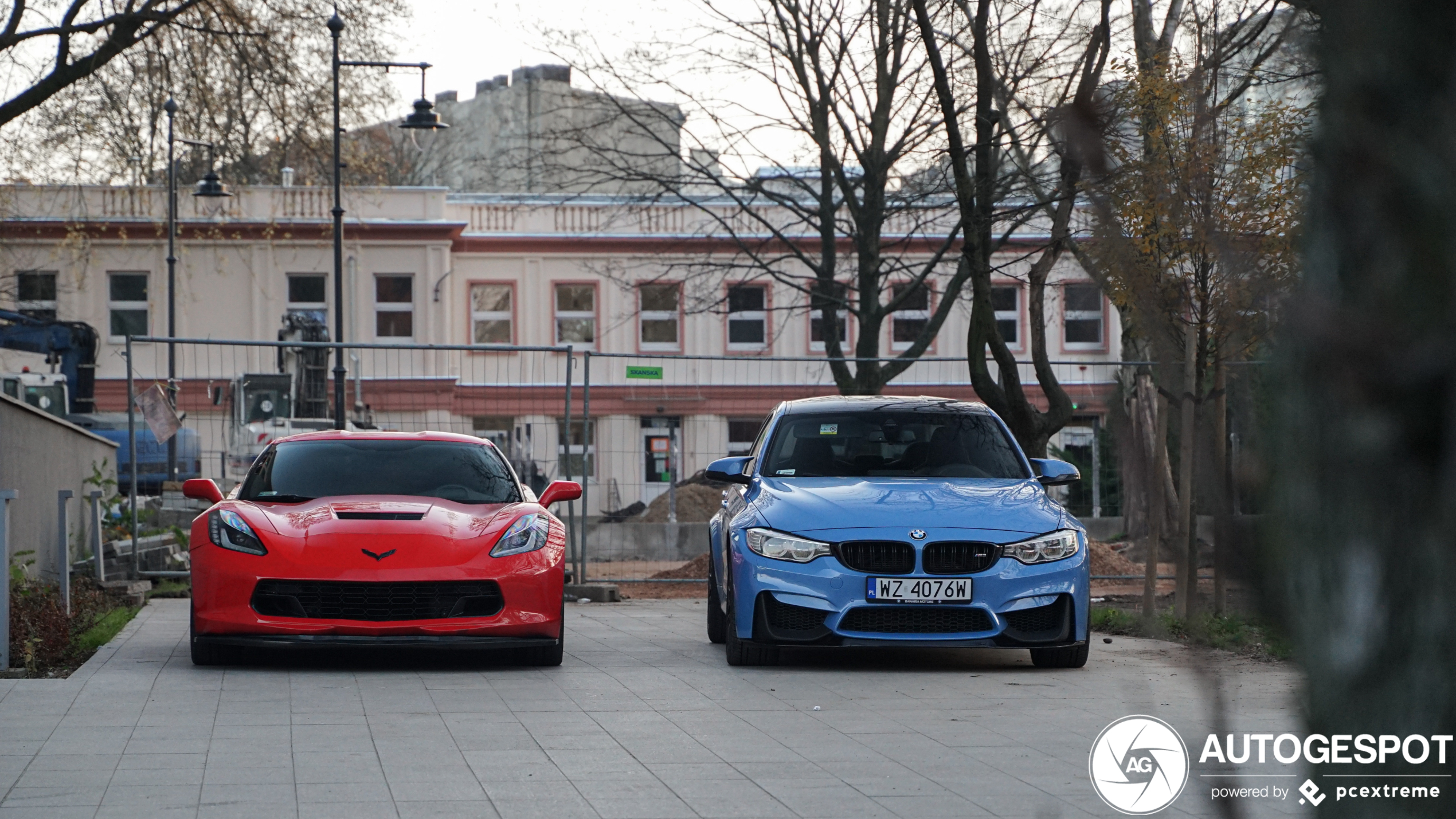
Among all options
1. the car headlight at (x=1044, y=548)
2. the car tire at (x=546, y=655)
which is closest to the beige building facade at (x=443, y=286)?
the car tire at (x=546, y=655)

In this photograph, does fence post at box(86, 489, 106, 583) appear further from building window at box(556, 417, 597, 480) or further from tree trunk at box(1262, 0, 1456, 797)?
tree trunk at box(1262, 0, 1456, 797)

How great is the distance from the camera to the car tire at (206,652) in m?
9.01

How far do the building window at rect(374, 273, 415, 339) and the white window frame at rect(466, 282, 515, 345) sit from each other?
2.01m

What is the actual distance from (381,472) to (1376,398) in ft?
31.1

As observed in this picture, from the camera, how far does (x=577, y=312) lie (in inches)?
1908

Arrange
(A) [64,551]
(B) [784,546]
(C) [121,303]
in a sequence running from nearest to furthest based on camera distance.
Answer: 1. (B) [784,546]
2. (A) [64,551]
3. (C) [121,303]

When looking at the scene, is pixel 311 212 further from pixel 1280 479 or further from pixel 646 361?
pixel 1280 479

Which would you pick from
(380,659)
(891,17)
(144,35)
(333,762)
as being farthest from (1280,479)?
(891,17)

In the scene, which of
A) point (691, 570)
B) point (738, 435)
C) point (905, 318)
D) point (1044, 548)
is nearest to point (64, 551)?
point (1044, 548)

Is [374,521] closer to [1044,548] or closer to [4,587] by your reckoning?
[4,587]

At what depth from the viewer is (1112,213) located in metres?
1.66

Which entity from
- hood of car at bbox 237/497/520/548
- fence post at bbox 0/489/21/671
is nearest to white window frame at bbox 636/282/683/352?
hood of car at bbox 237/497/520/548

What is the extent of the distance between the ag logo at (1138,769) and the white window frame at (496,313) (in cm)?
4234

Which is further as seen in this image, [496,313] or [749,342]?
[749,342]
